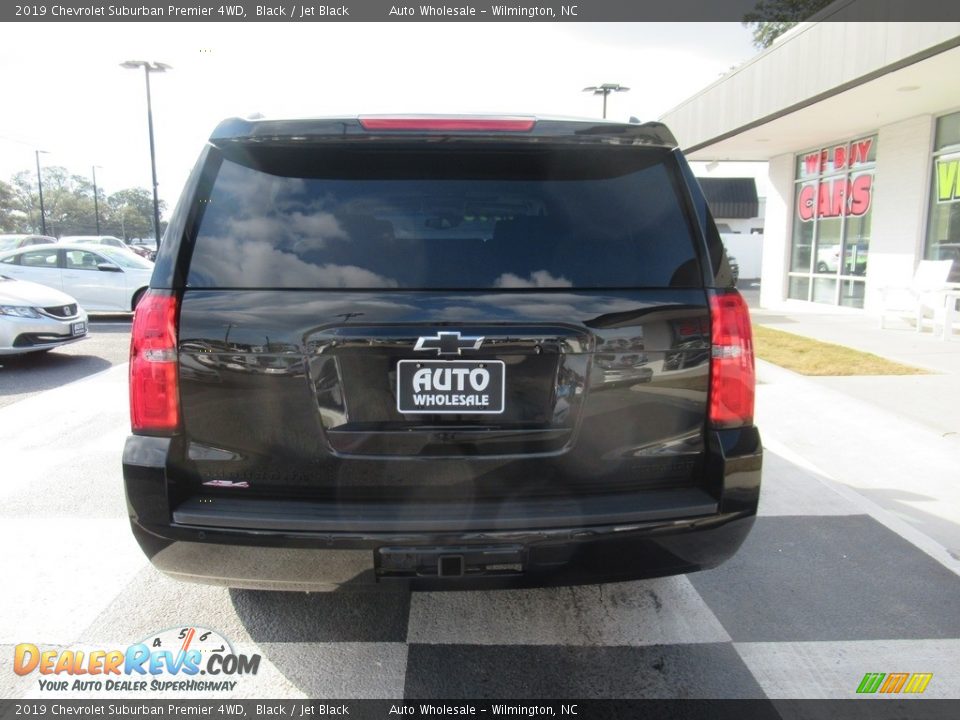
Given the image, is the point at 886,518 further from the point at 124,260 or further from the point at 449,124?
the point at 124,260

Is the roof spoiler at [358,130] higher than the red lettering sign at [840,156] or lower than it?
lower

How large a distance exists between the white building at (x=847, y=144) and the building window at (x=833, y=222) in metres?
0.03

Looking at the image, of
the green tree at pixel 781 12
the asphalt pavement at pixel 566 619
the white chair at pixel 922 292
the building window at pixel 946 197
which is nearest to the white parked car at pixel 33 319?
the asphalt pavement at pixel 566 619

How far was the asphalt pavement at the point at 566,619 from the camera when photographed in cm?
250

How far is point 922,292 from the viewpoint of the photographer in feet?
34.9

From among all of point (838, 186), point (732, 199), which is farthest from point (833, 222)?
A: point (732, 199)

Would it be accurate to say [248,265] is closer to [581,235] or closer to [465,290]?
[465,290]

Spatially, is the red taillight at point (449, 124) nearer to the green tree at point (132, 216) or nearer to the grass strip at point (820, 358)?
the grass strip at point (820, 358)

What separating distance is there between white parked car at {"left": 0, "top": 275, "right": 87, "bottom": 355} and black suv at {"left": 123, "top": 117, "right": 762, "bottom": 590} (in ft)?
25.8

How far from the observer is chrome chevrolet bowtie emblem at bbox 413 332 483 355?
81.4 inches

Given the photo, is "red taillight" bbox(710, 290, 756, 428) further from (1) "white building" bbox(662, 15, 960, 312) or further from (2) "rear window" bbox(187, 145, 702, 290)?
(1) "white building" bbox(662, 15, 960, 312)

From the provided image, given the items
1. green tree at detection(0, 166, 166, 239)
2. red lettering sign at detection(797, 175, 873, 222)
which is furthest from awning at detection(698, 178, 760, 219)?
green tree at detection(0, 166, 166, 239)

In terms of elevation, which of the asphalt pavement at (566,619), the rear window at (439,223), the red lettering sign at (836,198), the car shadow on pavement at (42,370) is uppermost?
the red lettering sign at (836,198)

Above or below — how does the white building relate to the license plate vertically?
above
